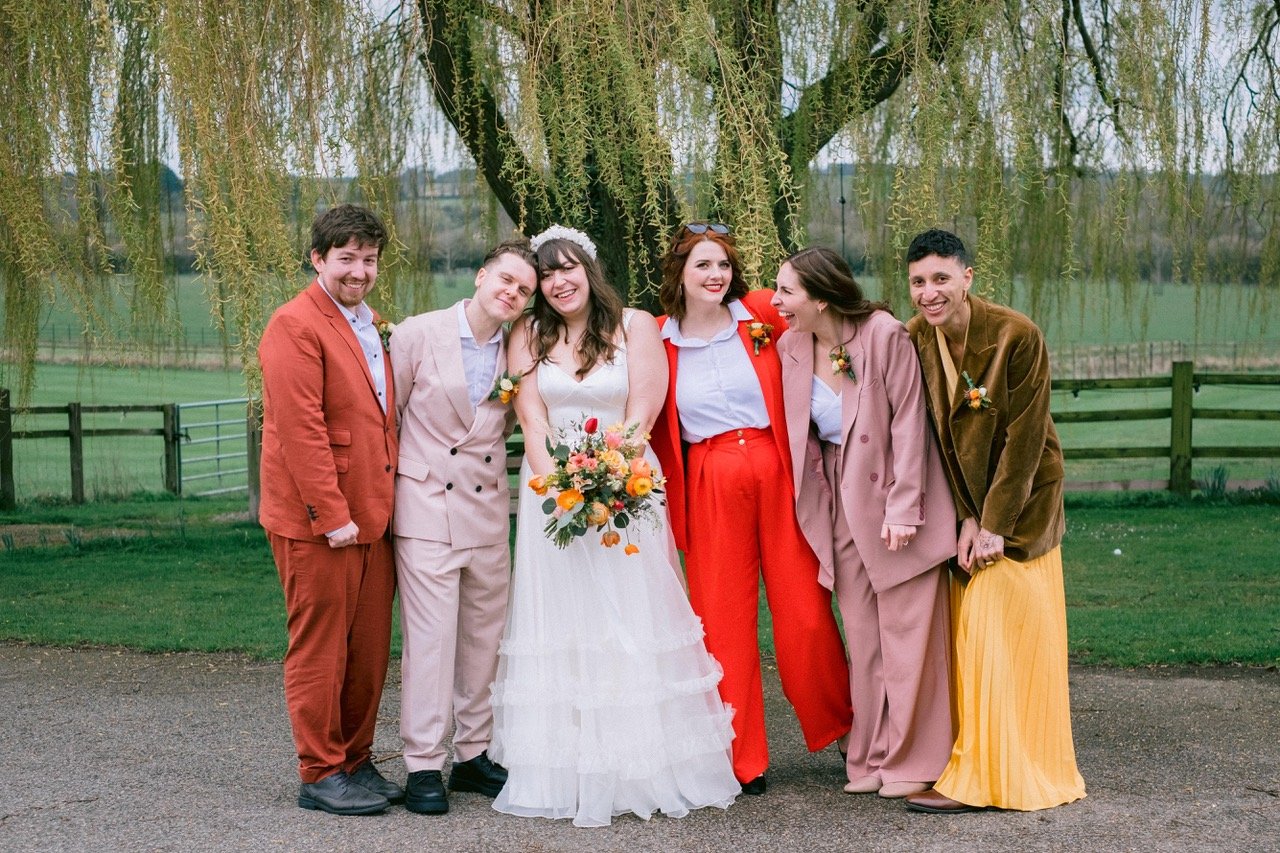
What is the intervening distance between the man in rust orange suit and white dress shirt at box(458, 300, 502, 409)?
0.88 feet

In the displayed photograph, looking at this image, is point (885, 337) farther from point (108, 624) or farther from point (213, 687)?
point (108, 624)

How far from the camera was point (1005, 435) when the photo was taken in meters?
3.99

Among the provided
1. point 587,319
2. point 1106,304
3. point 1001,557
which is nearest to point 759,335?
point 587,319

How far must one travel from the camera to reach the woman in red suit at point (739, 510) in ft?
13.8

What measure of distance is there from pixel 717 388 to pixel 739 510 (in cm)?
43

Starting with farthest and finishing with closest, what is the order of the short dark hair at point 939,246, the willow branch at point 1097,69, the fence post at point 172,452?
the fence post at point 172,452
the willow branch at point 1097,69
the short dark hair at point 939,246

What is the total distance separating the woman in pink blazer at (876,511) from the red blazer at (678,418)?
0.05 meters

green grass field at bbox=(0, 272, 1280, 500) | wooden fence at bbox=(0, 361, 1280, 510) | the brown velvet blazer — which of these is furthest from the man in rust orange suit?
wooden fence at bbox=(0, 361, 1280, 510)

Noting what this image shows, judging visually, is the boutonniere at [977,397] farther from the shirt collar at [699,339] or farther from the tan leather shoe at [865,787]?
the tan leather shoe at [865,787]

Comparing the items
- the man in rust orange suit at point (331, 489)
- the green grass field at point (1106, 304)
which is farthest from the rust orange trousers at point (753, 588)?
the green grass field at point (1106, 304)

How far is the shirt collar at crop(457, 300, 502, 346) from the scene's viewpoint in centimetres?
417

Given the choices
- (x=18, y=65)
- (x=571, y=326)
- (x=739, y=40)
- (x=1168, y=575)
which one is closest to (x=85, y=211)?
(x=18, y=65)

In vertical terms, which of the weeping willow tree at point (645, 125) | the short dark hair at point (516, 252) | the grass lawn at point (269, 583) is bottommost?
the grass lawn at point (269, 583)

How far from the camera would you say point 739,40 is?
4984mm
